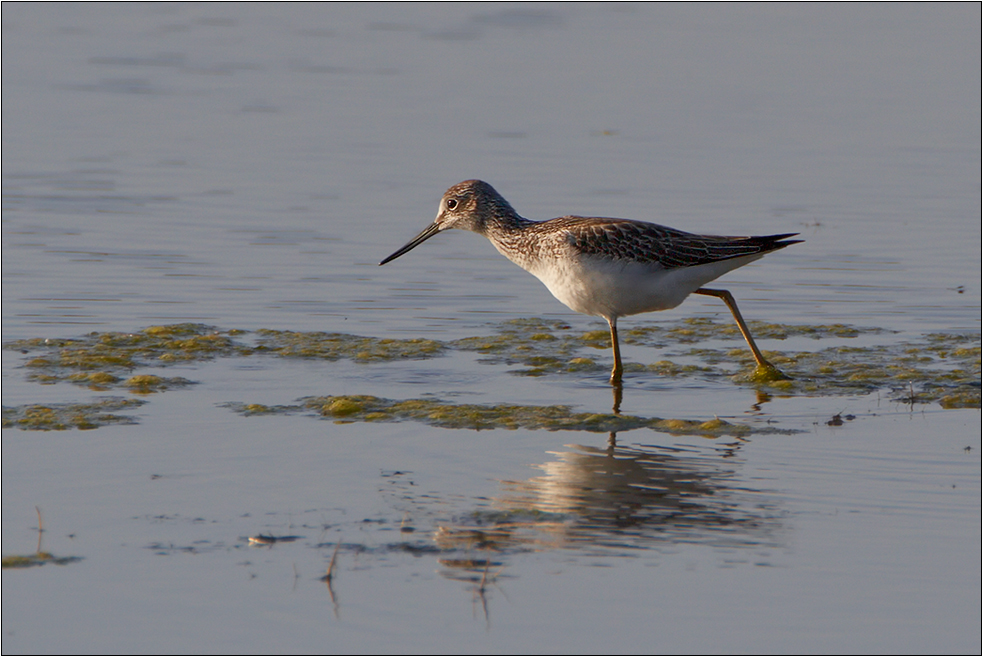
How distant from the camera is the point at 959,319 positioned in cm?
1053

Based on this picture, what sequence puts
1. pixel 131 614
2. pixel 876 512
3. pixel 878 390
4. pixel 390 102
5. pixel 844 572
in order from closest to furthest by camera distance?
1. pixel 131 614
2. pixel 844 572
3. pixel 876 512
4. pixel 878 390
5. pixel 390 102

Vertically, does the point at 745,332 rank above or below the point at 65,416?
above

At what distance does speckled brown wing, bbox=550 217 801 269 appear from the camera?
28.8 feet

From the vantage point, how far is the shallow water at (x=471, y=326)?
526 cm

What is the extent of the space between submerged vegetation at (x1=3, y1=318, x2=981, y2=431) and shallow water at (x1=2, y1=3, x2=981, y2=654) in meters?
0.12

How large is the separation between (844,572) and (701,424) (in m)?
2.27

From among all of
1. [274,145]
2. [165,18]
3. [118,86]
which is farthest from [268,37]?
[274,145]

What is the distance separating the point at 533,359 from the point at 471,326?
3.41ft

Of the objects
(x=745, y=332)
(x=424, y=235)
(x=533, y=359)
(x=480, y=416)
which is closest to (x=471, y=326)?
(x=424, y=235)

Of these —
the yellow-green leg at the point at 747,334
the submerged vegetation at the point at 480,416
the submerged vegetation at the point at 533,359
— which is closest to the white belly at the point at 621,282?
the yellow-green leg at the point at 747,334

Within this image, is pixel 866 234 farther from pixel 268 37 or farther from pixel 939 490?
pixel 268 37

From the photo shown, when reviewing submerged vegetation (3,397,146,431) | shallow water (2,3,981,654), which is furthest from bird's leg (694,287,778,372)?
submerged vegetation (3,397,146,431)

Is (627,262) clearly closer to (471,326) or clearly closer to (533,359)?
(533,359)

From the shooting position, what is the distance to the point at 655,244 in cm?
884
